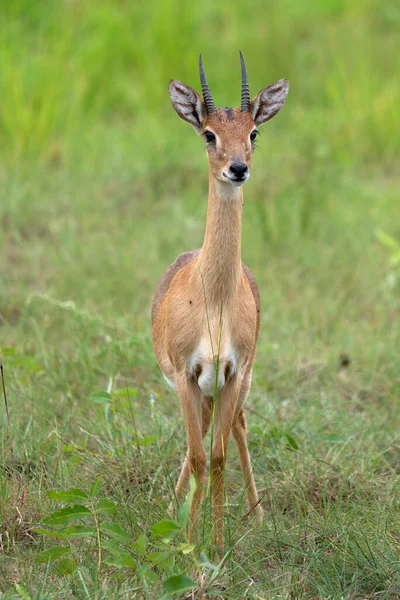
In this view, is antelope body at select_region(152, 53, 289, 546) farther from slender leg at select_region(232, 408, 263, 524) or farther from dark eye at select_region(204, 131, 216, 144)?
slender leg at select_region(232, 408, 263, 524)

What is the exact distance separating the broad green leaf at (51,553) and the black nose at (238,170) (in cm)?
130

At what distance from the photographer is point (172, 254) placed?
6.76 metres

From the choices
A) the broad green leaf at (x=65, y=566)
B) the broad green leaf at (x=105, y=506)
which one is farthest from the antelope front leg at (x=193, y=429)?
the broad green leaf at (x=65, y=566)

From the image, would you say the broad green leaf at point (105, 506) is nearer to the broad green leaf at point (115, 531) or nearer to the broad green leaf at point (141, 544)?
the broad green leaf at point (115, 531)

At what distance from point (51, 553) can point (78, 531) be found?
0.34 feet

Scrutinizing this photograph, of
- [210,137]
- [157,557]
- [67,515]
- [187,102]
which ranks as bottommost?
[157,557]

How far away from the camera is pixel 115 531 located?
323cm

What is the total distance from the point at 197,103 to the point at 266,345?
1921mm

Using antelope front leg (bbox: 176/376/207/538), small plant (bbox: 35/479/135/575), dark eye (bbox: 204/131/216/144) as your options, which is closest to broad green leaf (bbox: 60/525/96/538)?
small plant (bbox: 35/479/135/575)

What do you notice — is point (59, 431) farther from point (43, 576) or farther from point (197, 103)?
point (197, 103)

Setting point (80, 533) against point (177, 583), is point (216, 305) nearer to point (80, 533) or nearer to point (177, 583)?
point (80, 533)

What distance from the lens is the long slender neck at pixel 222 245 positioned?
361 centimetres

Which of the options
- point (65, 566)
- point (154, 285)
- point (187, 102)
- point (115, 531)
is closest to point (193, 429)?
point (115, 531)

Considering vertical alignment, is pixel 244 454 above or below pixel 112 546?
above
